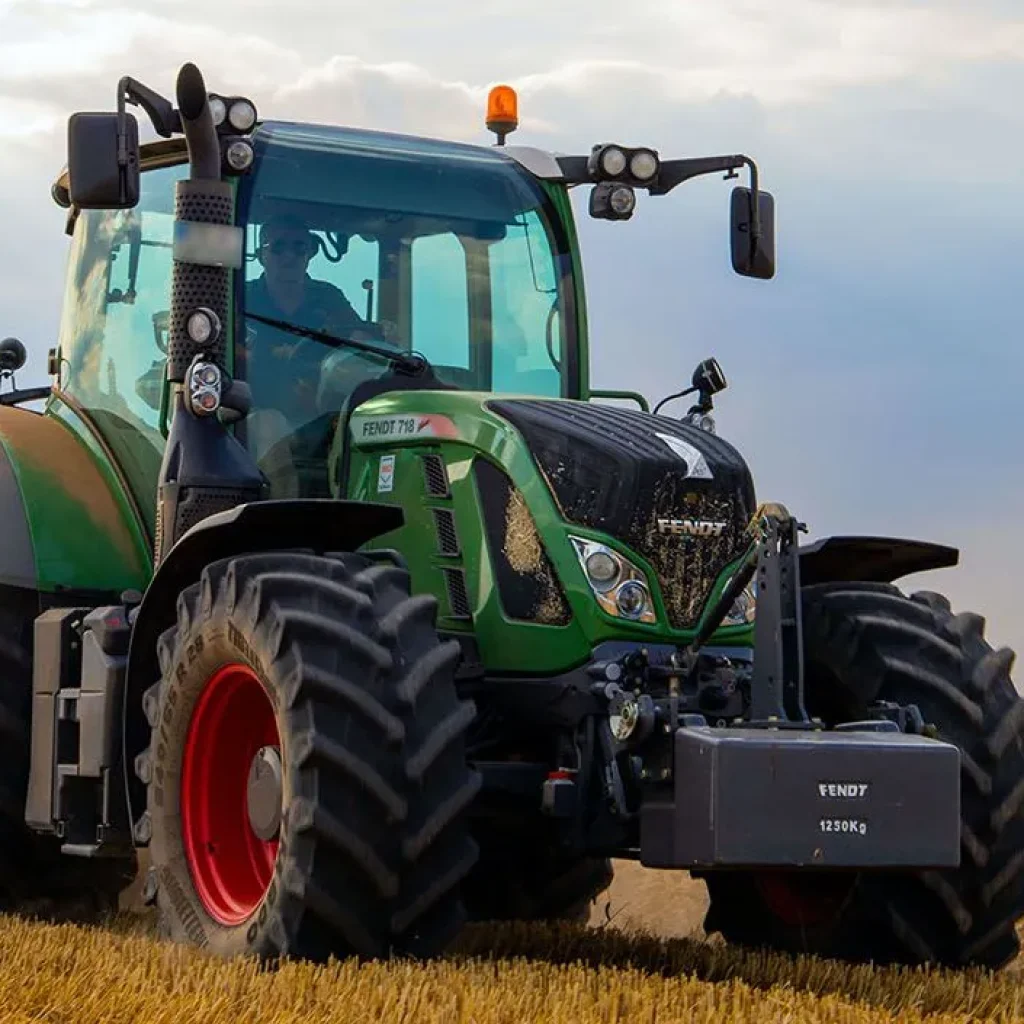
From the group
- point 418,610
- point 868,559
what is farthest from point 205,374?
point 868,559

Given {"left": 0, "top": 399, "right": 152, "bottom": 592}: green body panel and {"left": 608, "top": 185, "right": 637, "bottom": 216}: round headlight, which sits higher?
{"left": 608, "top": 185, "right": 637, "bottom": 216}: round headlight

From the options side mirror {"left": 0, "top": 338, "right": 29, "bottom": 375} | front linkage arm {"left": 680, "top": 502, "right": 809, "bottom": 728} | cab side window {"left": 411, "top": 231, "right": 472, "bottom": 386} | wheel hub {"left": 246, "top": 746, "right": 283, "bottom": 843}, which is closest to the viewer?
wheel hub {"left": 246, "top": 746, "right": 283, "bottom": 843}

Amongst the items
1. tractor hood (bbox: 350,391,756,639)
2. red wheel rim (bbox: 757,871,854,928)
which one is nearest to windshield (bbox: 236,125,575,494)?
tractor hood (bbox: 350,391,756,639)

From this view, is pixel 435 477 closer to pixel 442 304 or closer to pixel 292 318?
pixel 292 318

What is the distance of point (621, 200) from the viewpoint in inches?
363

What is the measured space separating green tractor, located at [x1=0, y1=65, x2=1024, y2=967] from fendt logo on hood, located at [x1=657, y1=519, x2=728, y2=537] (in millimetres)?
18

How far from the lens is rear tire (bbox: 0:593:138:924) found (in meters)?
9.05

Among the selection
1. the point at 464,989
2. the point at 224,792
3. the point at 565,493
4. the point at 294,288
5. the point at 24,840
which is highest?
the point at 294,288

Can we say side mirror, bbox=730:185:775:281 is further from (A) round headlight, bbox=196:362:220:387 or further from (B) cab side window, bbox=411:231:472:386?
(A) round headlight, bbox=196:362:220:387

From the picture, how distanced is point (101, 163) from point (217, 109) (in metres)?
0.89

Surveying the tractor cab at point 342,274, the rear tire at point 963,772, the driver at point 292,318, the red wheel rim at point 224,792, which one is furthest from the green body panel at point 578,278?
the red wheel rim at point 224,792

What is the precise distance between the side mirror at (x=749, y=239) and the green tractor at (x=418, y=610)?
0.01 metres

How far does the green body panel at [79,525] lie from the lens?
354 inches

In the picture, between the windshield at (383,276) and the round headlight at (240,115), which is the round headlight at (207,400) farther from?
the round headlight at (240,115)
